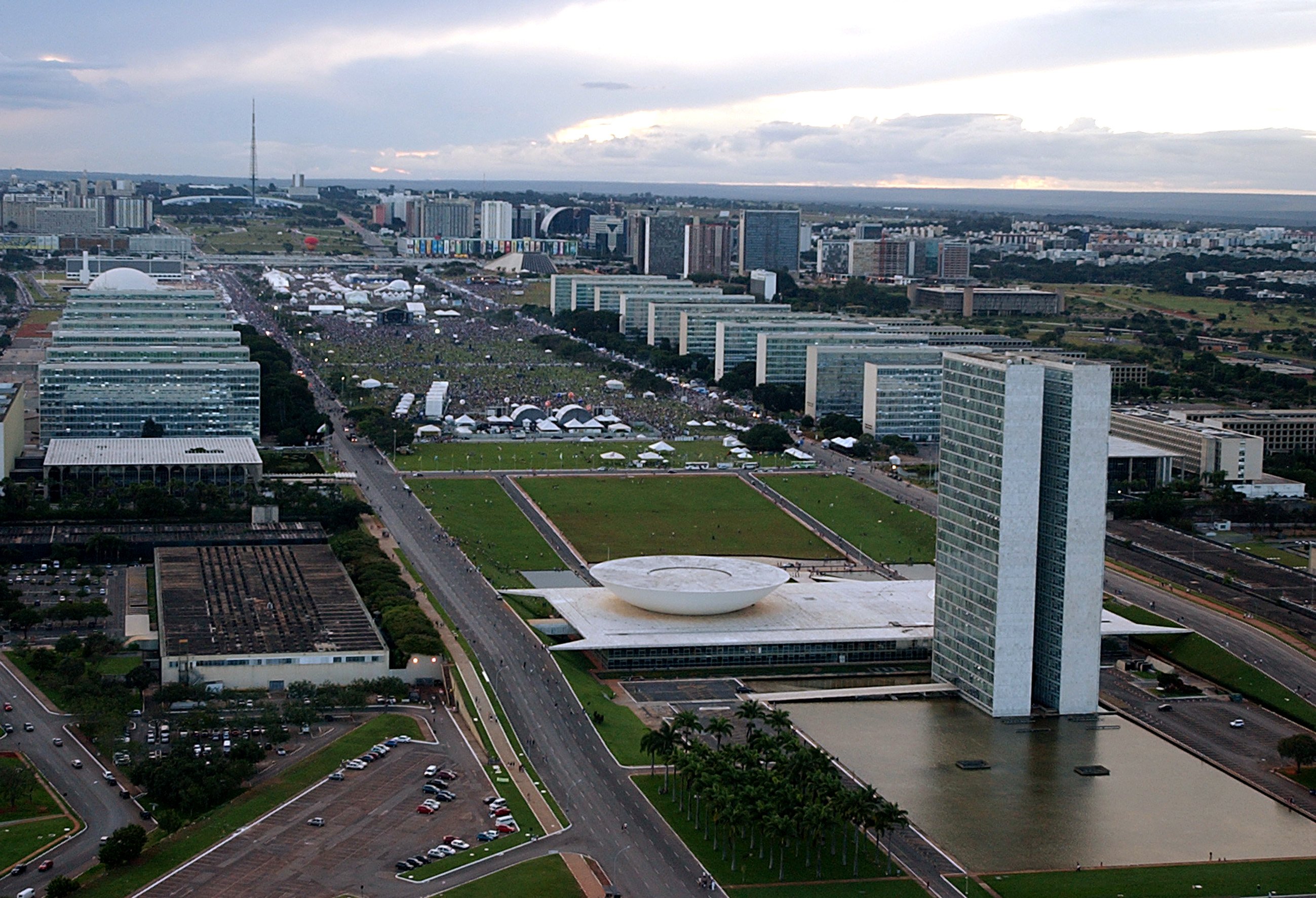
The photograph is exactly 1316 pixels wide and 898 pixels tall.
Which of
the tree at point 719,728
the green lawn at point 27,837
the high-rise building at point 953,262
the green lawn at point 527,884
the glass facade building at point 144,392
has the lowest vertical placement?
the green lawn at point 27,837

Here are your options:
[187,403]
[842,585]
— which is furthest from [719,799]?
[187,403]

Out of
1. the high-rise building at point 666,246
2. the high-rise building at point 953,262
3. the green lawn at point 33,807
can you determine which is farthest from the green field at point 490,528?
the high-rise building at point 953,262

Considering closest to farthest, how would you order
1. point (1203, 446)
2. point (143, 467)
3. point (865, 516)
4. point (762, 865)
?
point (762, 865)
point (143, 467)
point (865, 516)
point (1203, 446)

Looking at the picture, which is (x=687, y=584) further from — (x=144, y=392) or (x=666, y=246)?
(x=666, y=246)

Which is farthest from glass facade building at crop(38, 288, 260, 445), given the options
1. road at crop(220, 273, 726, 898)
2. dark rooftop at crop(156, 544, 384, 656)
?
dark rooftop at crop(156, 544, 384, 656)

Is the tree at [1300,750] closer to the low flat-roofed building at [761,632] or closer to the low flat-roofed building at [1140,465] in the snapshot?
the low flat-roofed building at [761,632]

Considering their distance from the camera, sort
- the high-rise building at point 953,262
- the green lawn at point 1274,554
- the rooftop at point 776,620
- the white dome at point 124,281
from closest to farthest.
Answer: the rooftop at point 776,620, the green lawn at point 1274,554, the white dome at point 124,281, the high-rise building at point 953,262

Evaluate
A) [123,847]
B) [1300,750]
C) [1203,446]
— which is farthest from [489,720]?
[1203,446]

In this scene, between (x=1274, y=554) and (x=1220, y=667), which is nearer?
(x=1220, y=667)
